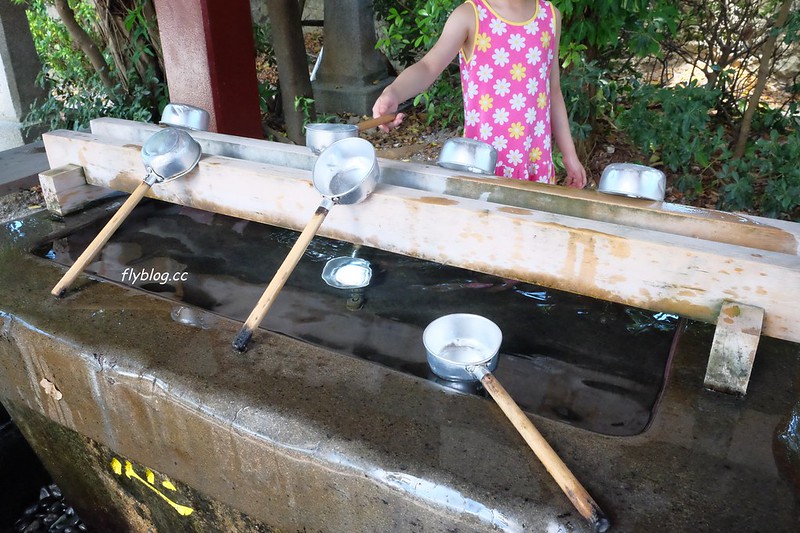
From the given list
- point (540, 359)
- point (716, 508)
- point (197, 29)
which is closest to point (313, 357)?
point (540, 359)

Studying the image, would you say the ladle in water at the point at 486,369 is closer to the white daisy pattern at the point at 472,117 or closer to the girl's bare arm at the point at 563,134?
the white daisy pattern at the point at 472,117

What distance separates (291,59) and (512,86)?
3653 mm

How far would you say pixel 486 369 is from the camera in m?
1.43

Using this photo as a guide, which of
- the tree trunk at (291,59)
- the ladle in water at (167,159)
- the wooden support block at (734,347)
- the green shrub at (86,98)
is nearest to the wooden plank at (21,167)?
the green shrub at (86,98)

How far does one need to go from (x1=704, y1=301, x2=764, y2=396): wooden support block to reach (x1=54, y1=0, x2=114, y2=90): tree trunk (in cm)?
552

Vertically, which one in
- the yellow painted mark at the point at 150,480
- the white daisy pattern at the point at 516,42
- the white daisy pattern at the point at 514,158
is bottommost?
the yellow painted mark at the point at 150,480

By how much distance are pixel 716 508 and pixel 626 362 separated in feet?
1.75

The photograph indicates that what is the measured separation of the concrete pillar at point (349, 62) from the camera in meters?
7.12

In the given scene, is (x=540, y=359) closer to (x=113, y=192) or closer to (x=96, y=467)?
(x=96, y=467)

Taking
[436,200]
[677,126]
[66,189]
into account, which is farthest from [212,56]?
[677,126]

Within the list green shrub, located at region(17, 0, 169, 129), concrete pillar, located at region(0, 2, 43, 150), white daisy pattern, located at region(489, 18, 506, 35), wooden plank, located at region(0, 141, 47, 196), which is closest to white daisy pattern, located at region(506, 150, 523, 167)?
white daisy pattern, located at region(489, 18, 506, 35)

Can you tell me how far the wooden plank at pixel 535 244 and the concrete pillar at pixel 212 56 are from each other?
1.77m

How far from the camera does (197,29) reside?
3604mm

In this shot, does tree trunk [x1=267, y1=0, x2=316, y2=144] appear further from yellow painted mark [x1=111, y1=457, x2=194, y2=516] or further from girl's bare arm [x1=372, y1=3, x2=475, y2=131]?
yellow painted mark [x1=111, y1=457, x2=194, y2=516]
